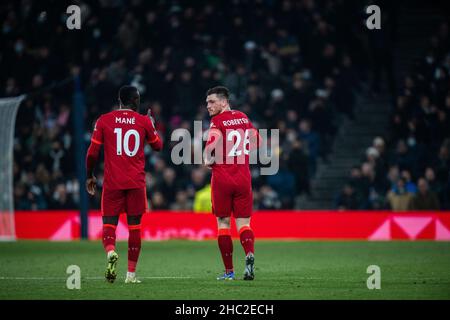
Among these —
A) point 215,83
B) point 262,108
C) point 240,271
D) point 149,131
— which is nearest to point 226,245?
point 149,131

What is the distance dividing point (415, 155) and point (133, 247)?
13.2 meters

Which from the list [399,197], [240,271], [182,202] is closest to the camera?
[240,271]

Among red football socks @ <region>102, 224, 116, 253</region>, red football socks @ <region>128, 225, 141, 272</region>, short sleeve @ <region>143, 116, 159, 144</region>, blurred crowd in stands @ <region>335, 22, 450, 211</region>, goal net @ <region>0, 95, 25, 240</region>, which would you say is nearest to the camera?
red football socks @ <region>102, 224, 116, 253</region>

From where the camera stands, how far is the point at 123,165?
11.7m

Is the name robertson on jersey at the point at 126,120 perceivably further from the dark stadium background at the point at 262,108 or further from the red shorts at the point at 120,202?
the dark stadium background at the point at 262,108

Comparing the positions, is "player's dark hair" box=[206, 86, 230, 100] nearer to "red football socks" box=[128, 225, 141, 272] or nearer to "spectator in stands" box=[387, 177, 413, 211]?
"red football socks" box=[128, 225, 141, 272]

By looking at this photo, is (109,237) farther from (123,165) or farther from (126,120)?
(126,120)

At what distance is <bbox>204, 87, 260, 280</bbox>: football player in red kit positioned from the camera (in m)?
12.1

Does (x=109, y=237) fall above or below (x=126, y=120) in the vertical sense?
below

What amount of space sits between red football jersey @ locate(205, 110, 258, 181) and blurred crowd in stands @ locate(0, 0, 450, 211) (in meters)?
11.1

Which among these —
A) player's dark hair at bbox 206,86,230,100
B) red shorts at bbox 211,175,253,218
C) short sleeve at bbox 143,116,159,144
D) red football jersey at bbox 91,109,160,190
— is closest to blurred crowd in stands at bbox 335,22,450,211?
red shorts at bbox 211,175,253,218

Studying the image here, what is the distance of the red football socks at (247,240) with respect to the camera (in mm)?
11938
